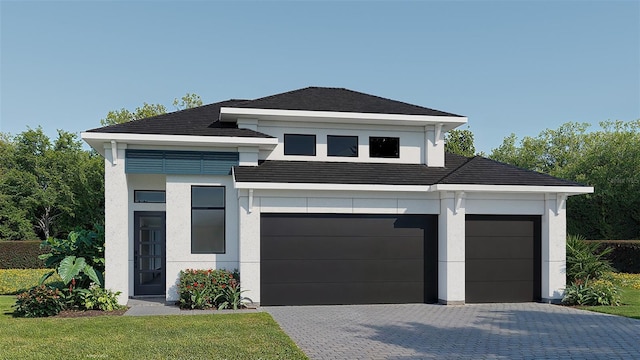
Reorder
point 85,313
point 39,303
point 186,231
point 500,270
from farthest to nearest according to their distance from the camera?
point 500,270, point 186,231, point 85,313, point 39,303

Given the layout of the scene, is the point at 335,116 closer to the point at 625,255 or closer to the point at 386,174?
the point at 386,174

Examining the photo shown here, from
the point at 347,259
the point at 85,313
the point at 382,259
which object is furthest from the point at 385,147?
the point at 85,313

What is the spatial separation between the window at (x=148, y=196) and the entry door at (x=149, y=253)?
0.37m

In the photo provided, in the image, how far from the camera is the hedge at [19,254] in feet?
88.4

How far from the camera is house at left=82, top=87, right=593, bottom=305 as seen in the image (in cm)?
1405

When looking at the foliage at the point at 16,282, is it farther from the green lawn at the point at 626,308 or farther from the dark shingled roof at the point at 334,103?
the green lawn at the point at 626,308

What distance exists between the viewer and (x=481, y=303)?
48.4 feet

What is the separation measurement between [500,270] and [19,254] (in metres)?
23.4

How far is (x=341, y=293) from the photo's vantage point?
47.6ft

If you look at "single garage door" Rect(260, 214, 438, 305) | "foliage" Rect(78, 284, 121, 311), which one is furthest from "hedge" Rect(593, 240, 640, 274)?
"foliage" Rect(78, 284, 121, 311)

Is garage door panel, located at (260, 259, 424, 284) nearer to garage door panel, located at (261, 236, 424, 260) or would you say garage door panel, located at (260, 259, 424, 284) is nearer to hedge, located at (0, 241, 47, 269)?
garage door panel, located at (261, 236, 424, 260)

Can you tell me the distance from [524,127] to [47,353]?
158 ft

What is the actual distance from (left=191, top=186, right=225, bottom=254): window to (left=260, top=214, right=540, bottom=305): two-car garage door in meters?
1.22

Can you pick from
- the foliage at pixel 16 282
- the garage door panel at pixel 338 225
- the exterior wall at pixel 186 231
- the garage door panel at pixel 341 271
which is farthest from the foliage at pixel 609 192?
the foliage at pixel 16 282
